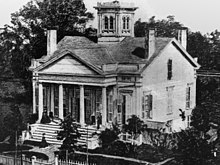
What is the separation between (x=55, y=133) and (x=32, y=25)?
3.85m

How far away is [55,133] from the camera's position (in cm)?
1925

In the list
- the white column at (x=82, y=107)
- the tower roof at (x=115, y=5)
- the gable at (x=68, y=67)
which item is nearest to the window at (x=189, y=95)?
the gable at (x=68, y=67)

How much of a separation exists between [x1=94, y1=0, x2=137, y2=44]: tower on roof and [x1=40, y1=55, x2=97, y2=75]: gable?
3791 mm

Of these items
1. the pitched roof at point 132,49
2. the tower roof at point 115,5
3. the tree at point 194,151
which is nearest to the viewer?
the tree at point 194,151

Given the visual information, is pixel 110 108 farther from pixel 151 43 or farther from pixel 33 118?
pixel 33 118

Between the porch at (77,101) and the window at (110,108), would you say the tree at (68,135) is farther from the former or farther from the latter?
the window at (110,108)

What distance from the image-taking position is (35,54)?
22.1 meters

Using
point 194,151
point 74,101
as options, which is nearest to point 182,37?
point 74,101

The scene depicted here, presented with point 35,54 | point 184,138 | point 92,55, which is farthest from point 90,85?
point 184,138

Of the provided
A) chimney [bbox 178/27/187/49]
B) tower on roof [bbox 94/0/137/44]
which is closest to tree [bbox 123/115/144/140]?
chimney [bbox 178/27/187/49]

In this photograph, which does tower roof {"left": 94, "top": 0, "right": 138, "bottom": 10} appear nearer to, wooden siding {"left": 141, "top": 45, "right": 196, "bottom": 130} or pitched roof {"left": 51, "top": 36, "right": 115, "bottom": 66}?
pitched roof {"left": 51, "top": 36, "right": 115, "bottom": 66}

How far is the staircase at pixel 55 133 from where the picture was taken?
19.1 metres

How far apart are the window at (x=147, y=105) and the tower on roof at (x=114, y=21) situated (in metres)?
4.67

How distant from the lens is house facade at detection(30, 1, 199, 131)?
20.2 m
